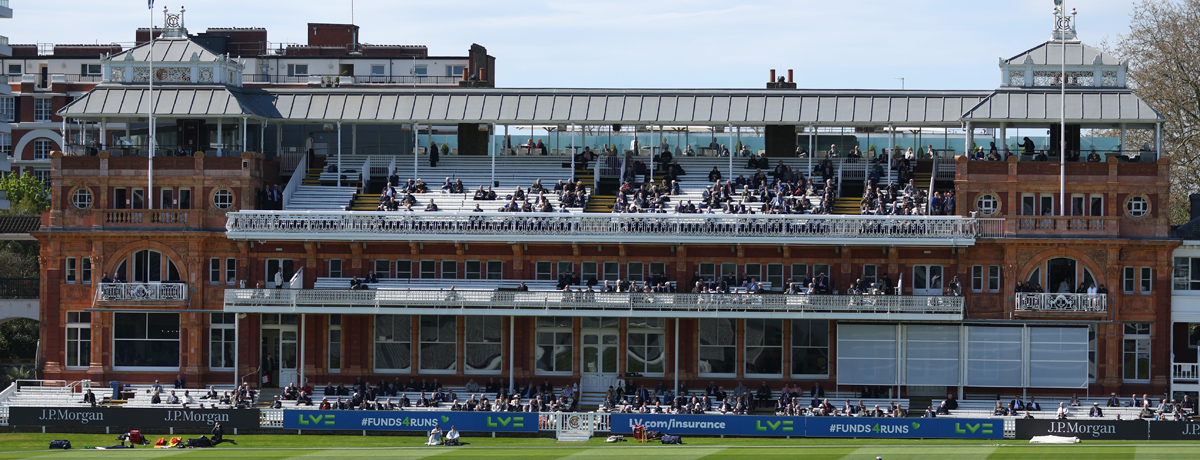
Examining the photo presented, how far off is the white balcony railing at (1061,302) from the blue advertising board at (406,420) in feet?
61.2

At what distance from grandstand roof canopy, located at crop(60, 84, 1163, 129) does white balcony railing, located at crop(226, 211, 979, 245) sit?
5.77 m

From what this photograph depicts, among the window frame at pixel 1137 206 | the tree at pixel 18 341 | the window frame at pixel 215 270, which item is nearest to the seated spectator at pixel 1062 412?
the window frame at pixel 1137 206

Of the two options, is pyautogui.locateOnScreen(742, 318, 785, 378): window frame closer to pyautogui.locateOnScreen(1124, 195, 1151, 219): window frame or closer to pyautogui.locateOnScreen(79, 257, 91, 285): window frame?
pyautogui.locateOnScreen(1124, 195, 1151, 219): window frame

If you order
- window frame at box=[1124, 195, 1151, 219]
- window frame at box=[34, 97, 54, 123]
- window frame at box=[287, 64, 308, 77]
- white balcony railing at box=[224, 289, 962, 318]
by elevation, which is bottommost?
white balcony railing at box=[224, 289, 962, 318]

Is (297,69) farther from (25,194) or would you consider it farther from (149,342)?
(149,342)

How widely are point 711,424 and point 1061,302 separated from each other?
46.2 ft

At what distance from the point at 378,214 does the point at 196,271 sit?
25.5ft

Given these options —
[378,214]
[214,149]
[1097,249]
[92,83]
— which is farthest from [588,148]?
[92,83]

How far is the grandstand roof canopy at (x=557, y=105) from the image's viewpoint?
65.4 meters

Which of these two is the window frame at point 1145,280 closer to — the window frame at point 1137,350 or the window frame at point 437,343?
the window frame at point 1137,350

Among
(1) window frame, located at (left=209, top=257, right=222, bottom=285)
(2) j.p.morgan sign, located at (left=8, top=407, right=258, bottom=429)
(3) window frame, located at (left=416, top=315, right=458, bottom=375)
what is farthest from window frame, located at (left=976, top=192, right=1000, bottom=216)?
(1) window frame, located at (left=209, top=257, right=222, bottom=285)

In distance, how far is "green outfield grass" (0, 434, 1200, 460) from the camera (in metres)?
51.3

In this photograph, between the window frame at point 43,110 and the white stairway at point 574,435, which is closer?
the white stairway at point 574,435

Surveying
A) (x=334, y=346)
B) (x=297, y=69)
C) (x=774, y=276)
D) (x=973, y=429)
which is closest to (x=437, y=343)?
(x=334, y=346)
